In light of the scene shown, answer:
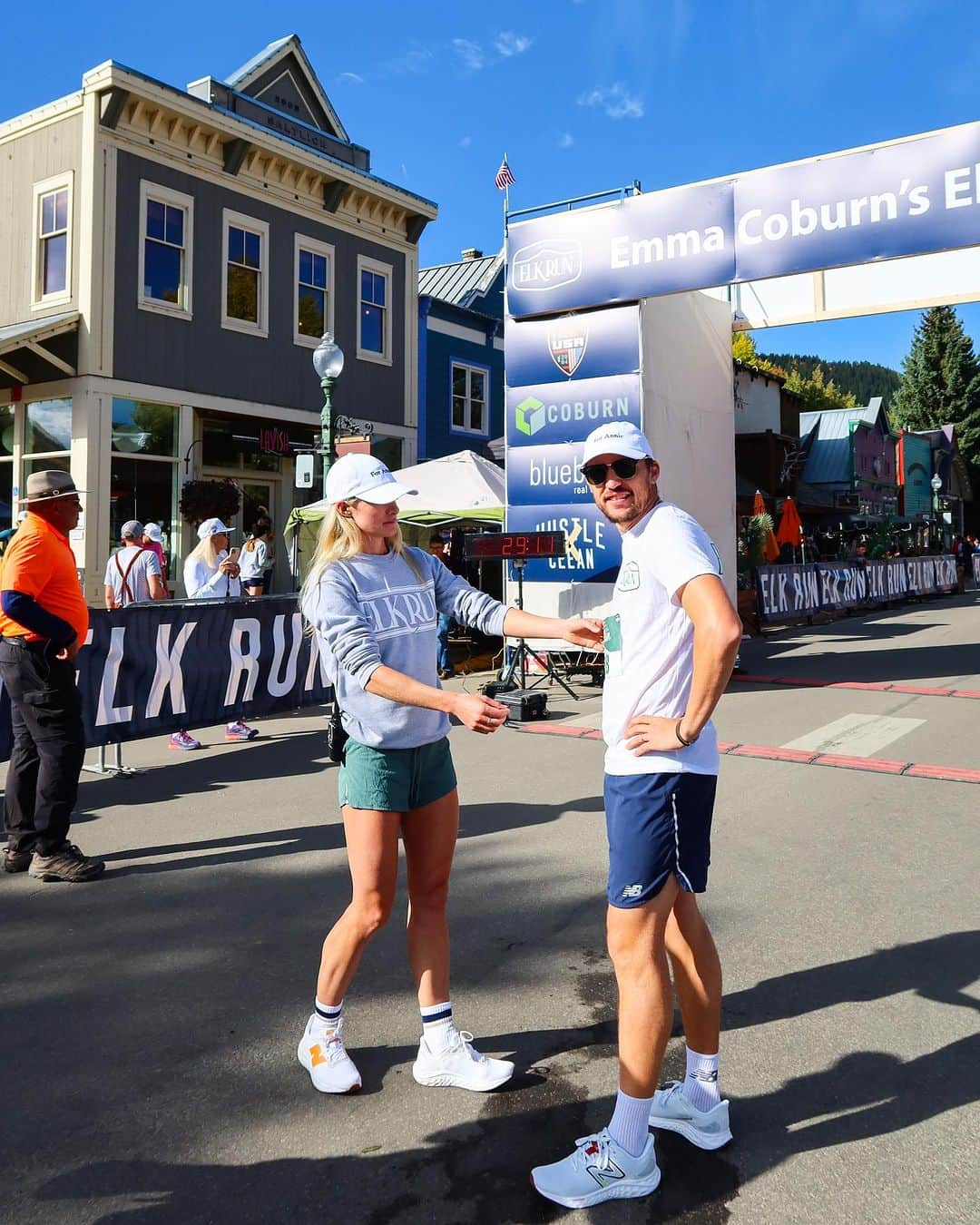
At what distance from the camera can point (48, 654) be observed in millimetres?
5289

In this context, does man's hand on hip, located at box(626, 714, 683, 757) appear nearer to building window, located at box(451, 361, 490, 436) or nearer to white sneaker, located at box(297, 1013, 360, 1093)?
white sneaker, located at box(297, 1013, 360, 1093)

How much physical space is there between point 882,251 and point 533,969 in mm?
9330

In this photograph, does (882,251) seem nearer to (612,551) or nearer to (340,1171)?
(612,551)

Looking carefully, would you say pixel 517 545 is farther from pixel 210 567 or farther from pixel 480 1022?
pixel 480 1022

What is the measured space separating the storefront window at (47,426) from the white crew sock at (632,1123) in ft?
55.3

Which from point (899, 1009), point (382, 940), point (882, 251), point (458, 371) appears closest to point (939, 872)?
point (899, 1009)

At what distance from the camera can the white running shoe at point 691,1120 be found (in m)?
2.81

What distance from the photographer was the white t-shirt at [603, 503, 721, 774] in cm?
262

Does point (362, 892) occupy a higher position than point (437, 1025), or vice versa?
point (362, 892)

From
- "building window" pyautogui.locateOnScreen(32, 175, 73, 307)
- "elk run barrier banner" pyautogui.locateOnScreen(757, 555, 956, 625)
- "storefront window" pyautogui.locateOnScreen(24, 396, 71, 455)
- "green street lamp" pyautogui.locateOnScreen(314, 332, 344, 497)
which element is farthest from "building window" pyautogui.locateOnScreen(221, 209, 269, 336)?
"elk run barrier banner" pyautogui.locateOnScreen(757, 555, 956, 625)

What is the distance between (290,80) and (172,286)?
6.74 m

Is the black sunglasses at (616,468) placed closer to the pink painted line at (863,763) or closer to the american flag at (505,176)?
the pink painted line at (863,763)

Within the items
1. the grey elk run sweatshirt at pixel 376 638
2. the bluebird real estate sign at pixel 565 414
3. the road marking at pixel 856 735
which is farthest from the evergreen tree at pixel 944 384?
the grey elk run sweatshirt at pixel 376 638

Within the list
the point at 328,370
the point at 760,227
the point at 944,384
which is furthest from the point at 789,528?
the point at 944,384
